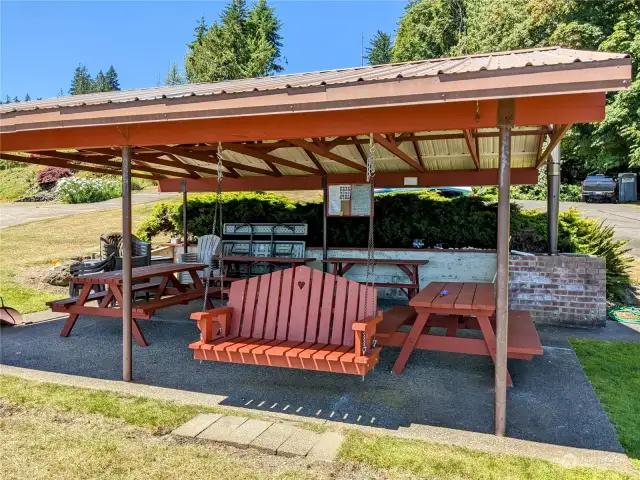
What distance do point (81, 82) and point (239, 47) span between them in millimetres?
59323

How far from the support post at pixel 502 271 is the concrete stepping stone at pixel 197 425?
1955 mm

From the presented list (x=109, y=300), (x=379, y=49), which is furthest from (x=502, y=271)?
(x=379, y=49)

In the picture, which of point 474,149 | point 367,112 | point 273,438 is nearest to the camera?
point 273,438

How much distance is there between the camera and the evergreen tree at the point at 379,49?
50459mm

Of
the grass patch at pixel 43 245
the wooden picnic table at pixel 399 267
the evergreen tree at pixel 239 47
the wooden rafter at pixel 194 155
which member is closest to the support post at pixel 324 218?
the wooden picnic table at pixel 399 267

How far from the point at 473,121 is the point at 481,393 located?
7.31 feet

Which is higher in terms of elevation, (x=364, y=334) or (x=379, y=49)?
(x=379, y=49)

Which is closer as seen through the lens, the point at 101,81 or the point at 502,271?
the point at 502,271

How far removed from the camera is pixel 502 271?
133 inches

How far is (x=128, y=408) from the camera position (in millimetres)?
3688

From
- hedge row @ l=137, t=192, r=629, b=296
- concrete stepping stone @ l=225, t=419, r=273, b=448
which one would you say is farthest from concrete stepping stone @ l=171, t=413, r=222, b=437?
hedge row @ l=137, t=192, r=629, b=296

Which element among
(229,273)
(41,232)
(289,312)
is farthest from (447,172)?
(41,232)

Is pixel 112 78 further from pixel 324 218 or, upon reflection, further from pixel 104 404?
pixel 104 404

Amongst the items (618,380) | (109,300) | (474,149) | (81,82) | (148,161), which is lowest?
(618,380)
